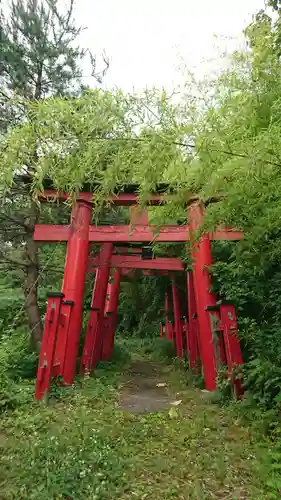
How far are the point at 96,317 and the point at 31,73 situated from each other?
4.88 meters

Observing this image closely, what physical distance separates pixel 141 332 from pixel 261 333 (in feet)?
43.0

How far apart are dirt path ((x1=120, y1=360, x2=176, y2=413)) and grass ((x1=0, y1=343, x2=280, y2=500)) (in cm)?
37

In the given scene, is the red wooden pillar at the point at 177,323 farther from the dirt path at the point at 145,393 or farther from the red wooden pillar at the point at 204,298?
the red wooden pillar at the point at 204,298

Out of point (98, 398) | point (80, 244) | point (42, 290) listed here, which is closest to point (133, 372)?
point (42, 290)

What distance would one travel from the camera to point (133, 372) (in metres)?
8.88

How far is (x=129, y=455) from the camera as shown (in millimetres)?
3395

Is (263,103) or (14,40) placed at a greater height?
(14,40)

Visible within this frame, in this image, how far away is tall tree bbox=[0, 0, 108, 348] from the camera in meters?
7.02

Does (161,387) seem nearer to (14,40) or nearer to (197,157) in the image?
(197,157)

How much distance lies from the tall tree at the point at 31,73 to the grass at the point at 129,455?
3110 millimetres

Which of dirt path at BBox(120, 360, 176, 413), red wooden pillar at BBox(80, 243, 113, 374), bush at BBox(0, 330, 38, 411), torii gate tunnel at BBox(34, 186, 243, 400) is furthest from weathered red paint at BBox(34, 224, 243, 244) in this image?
dirt path at BBox(120, 360, 176, 413)

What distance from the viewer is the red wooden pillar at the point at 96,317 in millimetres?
7266

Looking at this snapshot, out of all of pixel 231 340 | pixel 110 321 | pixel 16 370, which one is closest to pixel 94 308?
pixel 16 370

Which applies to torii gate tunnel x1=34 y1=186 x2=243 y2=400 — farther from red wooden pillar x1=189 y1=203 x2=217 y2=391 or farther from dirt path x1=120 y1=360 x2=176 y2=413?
dirt path x1=120 y1=360 x2=176 y2=413
